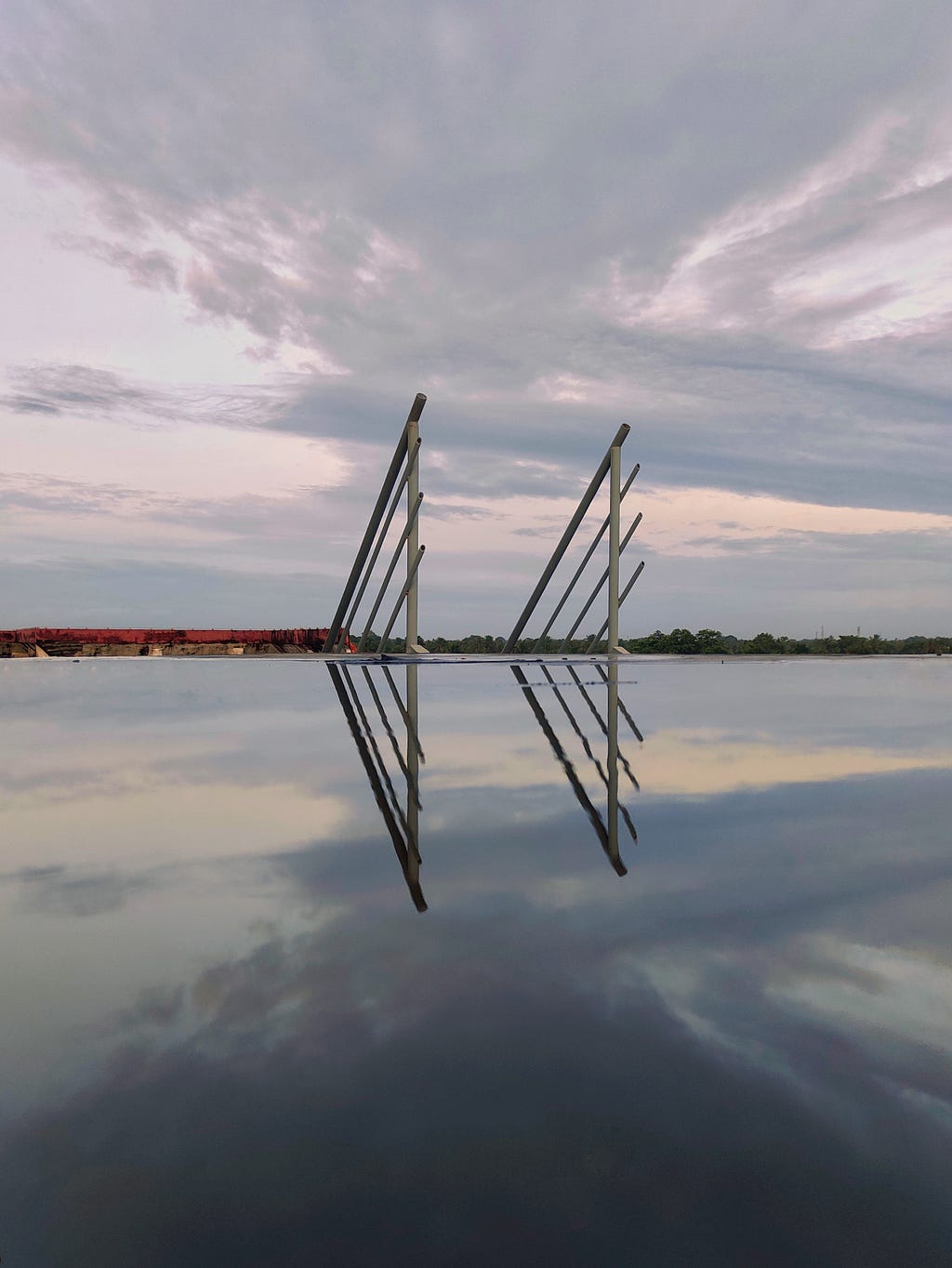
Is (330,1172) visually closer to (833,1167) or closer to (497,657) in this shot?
(833,1167)

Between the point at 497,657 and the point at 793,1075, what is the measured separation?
26727mm

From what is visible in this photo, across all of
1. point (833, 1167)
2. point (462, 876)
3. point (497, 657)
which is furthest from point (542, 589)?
point (833, 1167)

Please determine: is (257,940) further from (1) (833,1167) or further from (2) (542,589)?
(2) (542,589)

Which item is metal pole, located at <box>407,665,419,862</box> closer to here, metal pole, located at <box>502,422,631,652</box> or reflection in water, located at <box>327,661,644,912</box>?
reflection in water, located at <box>327,661,644,912</box>

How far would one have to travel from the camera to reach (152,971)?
2268 millimetres

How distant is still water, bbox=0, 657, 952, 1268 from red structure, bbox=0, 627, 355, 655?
2695 centimetres

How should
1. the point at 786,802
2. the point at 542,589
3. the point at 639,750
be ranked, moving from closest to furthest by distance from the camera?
the point at 786,802 → the point at 639,750 → the point at 542,589

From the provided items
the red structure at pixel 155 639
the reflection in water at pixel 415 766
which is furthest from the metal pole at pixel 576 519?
the reflection in water at pixel 415 766

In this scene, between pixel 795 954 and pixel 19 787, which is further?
pixel 19 787

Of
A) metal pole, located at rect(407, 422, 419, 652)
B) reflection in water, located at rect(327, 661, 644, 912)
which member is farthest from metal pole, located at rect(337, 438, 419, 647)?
reflection in water, located at rect(327, 661, 644, 912)

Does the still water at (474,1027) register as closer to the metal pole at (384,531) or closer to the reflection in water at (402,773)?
the reflection in water at (402,773)

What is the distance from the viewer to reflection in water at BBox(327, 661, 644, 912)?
11.9 ft

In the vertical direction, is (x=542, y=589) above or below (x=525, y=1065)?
above

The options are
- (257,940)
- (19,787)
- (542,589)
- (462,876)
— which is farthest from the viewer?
(542,589)
